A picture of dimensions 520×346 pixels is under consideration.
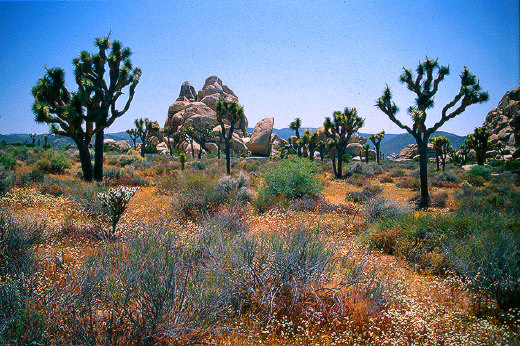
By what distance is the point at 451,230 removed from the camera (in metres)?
5.69

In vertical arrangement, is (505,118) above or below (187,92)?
below

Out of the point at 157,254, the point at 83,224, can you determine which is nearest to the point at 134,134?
the point at 83,224

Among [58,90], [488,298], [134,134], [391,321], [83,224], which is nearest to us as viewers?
[391,321]

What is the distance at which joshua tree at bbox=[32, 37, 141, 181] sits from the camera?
13.6m

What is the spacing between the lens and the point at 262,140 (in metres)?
69.8

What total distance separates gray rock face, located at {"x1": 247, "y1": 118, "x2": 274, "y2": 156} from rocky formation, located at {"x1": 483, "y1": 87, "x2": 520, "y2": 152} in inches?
2125

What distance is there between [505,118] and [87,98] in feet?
301

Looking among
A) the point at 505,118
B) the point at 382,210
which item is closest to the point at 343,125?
the point at 382,210

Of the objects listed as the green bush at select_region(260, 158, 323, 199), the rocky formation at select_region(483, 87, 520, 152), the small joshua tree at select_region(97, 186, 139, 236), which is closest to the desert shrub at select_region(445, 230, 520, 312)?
the green bush at select_region(260, 158, 323, 199)

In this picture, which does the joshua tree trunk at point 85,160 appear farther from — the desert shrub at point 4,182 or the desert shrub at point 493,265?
the desert shrub at point 493,265

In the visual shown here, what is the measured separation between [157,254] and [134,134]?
55.2m

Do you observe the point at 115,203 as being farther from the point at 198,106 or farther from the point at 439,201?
the point at 198,106

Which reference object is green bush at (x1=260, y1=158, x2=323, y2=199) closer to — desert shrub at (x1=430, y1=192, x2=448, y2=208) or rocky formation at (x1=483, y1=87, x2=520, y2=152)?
desert shrub at (x1=430, y1=192, x2=448, y2=208)

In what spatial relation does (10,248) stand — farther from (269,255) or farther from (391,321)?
(391,321)
